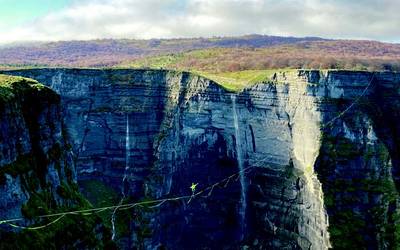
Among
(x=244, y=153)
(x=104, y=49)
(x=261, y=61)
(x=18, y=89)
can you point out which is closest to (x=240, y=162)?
(x=244, y=153)

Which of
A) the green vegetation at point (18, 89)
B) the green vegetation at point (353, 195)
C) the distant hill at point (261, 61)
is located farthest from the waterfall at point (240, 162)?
the green vegetation at point (18, 89)

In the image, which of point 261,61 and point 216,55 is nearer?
point 261,61

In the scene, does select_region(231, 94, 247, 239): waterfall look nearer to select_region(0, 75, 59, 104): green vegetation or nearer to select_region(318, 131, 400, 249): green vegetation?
select_region(318, 131, 400, 249): green vegetation

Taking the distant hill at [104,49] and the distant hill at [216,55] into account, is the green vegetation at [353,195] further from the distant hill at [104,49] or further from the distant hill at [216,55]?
the distant hill at [104,49]

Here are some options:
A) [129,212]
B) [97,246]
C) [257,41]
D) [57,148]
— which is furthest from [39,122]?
[257,41]

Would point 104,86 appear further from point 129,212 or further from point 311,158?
point 311,158

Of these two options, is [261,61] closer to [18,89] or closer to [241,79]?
[241,79]
